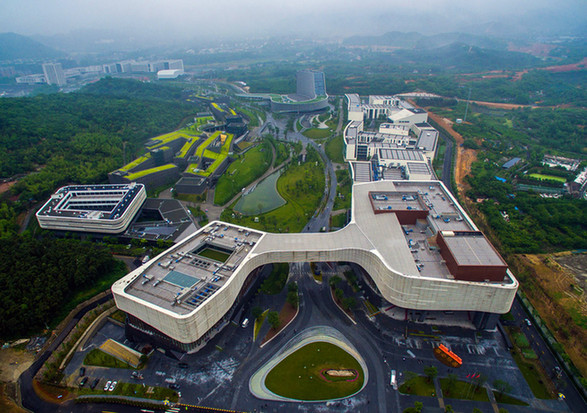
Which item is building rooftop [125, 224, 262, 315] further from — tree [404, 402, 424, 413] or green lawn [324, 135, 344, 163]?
green lawn [324, 135, 344, 163]

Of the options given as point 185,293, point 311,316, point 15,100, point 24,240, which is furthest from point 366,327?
point 15,100

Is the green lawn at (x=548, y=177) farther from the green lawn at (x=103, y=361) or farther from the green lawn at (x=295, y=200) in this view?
the green lawn at (x=103, y=361)

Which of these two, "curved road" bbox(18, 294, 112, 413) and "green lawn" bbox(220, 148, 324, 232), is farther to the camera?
"green lawn" bbox(220, 148, 324, 232)

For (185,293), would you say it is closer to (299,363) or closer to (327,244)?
(299,363)

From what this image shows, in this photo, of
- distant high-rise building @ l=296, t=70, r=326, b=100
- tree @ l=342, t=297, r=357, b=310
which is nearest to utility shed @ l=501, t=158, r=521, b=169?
tree @ l=342, t=297, r=357, b=310

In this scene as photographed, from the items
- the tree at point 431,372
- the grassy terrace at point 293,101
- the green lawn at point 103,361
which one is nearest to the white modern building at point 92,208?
the green lawn at point 103,361
